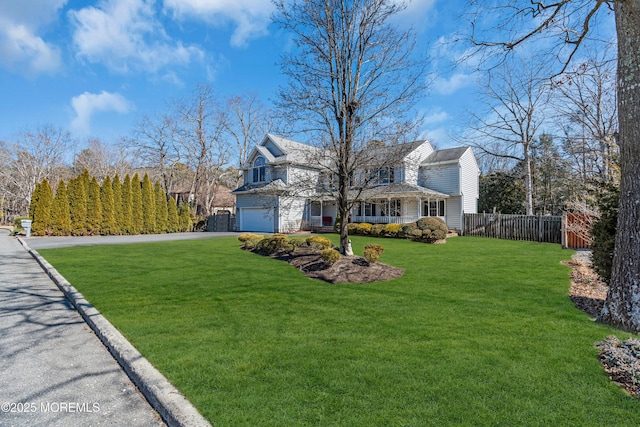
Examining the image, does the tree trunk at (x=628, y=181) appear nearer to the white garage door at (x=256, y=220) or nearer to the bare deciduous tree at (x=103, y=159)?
the white garage door at (x=256, y=220)

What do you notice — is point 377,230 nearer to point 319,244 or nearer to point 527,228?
point 527,228

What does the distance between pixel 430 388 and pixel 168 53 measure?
50.5ft

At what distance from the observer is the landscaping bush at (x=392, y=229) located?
61.5ft

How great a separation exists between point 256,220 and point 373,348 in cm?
2307

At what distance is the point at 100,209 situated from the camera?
2375 cm

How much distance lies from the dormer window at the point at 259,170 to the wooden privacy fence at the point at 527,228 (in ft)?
49.9

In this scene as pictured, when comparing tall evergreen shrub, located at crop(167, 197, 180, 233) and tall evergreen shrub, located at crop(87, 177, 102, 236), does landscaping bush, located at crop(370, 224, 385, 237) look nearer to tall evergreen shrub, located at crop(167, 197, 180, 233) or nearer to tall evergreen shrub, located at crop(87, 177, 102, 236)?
tall evergreen shrub, located at crop(167, 197, 180, 233)

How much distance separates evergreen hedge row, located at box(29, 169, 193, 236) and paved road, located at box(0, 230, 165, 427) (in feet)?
66.8

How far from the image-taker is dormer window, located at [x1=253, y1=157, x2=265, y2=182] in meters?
26.1

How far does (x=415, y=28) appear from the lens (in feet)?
28.6

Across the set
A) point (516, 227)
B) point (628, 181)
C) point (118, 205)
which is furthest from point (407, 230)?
point (118, 205)

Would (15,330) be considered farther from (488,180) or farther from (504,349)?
(488,180)

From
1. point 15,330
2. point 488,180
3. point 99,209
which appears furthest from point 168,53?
point 488,180

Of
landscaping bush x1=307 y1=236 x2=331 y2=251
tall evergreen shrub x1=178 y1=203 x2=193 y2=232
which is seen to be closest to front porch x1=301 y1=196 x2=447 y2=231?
landscaping bush x1=307 y1=236 x2=331 y2=251
